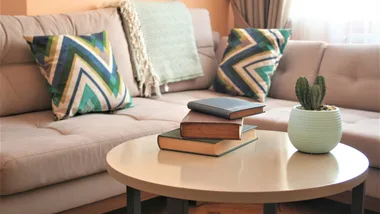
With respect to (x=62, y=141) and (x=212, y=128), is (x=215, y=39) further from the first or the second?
(x=212, y=128)

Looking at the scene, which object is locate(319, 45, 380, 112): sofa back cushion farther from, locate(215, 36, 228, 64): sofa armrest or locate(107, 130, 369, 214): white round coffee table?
locate(107, 130, 369, 214): white round coffee table

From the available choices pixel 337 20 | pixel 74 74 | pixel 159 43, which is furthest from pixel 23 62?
pixel 337 20

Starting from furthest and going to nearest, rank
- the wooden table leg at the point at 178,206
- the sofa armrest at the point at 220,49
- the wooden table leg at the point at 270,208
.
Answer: the sofa armrest at the point at 220,49, the wooden table leg at the point at 270,208, the wooden table leg at the point at 178,206

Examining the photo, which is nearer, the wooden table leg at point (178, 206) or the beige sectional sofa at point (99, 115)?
the wooden table leg at point (178, 206)

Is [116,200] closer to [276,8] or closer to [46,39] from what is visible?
[46,39]

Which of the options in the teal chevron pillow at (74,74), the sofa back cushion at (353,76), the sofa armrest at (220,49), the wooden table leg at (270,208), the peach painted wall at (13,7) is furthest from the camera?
the sofa armrest at (220,49)

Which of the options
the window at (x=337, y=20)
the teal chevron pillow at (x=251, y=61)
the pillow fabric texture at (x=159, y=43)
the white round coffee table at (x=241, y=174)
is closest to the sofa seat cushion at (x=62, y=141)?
the white round coffee table at (x=241, y=174)

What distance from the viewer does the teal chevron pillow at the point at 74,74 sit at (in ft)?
6.93

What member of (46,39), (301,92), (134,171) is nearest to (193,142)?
(134,171)

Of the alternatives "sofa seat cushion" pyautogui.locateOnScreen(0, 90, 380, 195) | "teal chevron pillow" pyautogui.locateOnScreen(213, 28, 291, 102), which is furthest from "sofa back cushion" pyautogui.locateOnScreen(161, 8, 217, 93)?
"sofa seat cushion" pyautogui.locateOnScreen(0, 90, 380, 195)

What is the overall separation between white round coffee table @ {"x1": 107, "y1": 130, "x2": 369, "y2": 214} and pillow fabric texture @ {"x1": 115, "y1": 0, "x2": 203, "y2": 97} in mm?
1168

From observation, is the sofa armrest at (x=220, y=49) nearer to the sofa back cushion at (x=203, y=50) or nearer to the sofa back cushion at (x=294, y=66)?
the sofa back cushion at (x=203, y=50)

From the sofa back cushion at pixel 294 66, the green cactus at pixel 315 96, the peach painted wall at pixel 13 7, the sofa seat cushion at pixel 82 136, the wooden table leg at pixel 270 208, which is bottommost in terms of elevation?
the wooden table leg at pixel 270 208

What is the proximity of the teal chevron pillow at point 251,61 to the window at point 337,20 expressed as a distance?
1.17 feet
